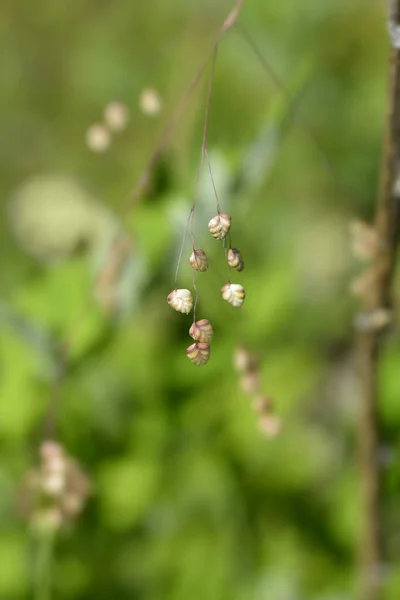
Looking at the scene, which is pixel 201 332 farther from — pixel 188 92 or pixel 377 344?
pixel 377 344

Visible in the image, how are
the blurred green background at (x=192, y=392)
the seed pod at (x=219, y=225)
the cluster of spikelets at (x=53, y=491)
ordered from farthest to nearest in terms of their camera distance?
the blurred green background at (x=192, y=392) < the cluster of spikelets at (x=53, y=491) < the seed pod at (x=219, y=225)

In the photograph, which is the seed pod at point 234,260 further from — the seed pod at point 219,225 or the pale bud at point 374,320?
the pale bud at point 374,320

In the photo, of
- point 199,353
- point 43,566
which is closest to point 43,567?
point 43,566

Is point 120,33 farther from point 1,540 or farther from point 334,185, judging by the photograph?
point 1,540

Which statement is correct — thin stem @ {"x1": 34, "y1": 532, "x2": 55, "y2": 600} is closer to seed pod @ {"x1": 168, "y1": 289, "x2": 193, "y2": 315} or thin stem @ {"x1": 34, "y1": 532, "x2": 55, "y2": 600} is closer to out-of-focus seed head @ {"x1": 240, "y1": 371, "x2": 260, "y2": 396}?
out-of-focus seed head @ {"x1": 240, "y1": 371, "x2": 260, "y2": 396}

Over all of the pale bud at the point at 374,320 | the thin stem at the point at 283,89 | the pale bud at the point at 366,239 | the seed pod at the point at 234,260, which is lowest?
the seed pod at the point at 234,260

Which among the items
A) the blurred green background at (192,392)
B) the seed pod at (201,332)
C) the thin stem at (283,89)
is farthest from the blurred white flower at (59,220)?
the seed pod at (201,332)

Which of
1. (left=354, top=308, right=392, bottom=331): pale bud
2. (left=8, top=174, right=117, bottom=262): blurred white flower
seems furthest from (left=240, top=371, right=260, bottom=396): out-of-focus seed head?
(left=8, top=174, right=117, bottom=262): blurred white flower
